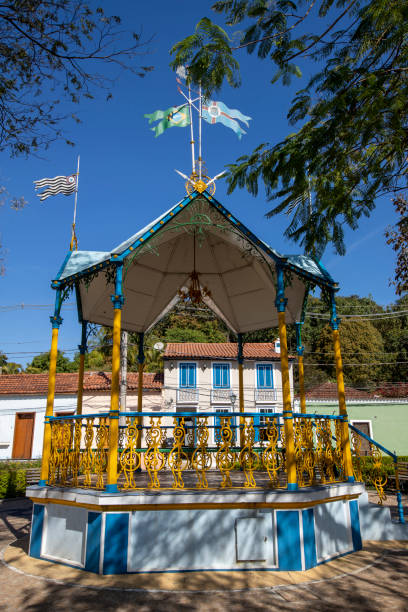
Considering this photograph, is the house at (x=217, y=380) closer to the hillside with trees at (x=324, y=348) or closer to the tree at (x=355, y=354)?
the hillside with trees at (x=324, y=348)

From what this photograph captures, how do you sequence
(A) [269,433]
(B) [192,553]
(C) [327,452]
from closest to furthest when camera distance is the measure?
1. (B) [192,553]
2. (A) [269,433]
3. (C) [327,452]

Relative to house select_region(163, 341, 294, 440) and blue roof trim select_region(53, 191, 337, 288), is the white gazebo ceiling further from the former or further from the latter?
house select_region(163, 341, 294, 440)

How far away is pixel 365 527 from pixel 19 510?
10680 mm

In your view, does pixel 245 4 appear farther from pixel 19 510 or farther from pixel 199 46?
pixel 19 510

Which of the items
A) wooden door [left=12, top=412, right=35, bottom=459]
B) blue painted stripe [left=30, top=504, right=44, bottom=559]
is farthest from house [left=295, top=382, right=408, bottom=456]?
blue painted stripe [left=30, top=504, right=44, bottom=559]

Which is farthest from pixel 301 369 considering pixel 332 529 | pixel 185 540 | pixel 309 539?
pixel 185 540

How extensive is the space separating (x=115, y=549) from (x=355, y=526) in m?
4.13

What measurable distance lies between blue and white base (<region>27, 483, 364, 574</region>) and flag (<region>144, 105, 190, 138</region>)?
24.3 ft

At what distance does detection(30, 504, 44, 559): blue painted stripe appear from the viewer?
7071mm

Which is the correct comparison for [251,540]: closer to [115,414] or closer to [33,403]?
[115,414]

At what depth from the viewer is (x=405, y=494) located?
17.0m

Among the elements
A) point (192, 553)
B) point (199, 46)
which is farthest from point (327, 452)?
point (199, 46)

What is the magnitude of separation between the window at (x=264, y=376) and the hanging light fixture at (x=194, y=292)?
21942 mm

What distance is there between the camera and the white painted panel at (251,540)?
6.16m
